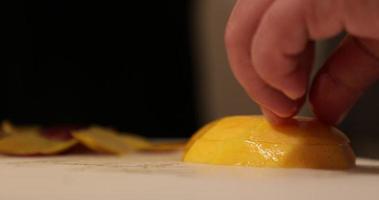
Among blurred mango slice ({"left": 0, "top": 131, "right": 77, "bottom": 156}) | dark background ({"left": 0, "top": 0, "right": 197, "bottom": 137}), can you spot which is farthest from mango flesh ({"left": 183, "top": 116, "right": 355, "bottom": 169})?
dark background ({"left": 0, "top": 0, "right": 197, "bottom": 137})

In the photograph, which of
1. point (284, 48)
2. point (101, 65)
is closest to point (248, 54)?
point (284, 48)

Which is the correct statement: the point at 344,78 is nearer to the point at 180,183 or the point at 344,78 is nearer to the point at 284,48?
the point at 284,48

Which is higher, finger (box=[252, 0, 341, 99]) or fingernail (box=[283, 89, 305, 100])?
finger (box=[252, 0, 341, 99])

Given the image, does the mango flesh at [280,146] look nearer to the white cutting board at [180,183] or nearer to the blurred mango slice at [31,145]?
the white cutting board at [180,183]

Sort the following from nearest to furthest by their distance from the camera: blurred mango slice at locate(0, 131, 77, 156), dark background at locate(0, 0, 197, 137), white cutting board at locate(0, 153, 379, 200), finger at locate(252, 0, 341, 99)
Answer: white cutting board at locate(0, 153, 379, 200) → finger at locate(252, 0, 341, 99) → blurred mango slice at locate(0, 131, 77, 156) → dark background at locate(0, 0, 197, 137)

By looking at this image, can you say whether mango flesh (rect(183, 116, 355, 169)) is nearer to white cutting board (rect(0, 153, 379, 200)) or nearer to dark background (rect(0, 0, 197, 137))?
white cutting board (rect(0, 153, 379, 200))

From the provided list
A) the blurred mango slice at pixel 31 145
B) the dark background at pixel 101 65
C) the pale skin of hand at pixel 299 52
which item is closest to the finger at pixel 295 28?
the pale skin of hand at pixel 299 52

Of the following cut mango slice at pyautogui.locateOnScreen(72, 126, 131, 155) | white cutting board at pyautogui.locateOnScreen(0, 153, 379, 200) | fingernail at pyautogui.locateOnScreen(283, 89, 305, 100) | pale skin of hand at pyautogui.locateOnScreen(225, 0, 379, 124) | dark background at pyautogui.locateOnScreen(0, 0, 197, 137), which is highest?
dark background at pyautogui.locateOnScreen(0, 0, 197, 137)
